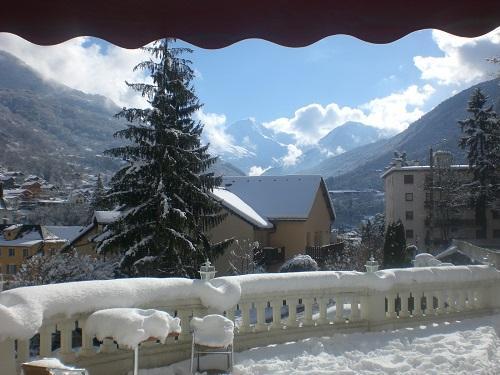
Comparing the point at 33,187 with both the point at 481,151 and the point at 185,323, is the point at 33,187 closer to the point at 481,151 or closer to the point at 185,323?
the point at 481,151

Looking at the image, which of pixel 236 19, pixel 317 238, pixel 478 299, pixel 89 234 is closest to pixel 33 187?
pixel 89 234

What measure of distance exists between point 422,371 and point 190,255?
14.4 m

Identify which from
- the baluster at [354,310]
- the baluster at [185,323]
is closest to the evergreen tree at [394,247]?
the baluster at [354,310]

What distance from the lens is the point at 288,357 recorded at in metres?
6.52

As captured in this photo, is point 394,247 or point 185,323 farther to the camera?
point 394,247

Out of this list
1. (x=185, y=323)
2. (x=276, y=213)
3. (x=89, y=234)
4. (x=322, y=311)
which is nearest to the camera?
(x=185, y=323)

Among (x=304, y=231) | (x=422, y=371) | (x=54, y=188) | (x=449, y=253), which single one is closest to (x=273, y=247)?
(x=304, y=231)

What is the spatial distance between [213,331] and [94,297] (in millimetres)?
1243

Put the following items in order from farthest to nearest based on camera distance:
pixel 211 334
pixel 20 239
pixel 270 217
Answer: pixel 20 239
pixel 270 217
pixel 211 334

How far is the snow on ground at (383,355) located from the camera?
5.96 m

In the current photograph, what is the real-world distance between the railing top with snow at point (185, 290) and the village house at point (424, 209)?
37.6 m

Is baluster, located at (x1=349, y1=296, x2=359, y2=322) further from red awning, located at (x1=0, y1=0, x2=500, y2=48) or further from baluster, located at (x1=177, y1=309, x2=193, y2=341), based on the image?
red awning, located at (x1=0, y1=0, x2=500, y2=48)

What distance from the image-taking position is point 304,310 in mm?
8008

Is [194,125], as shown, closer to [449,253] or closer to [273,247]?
[273,247]
